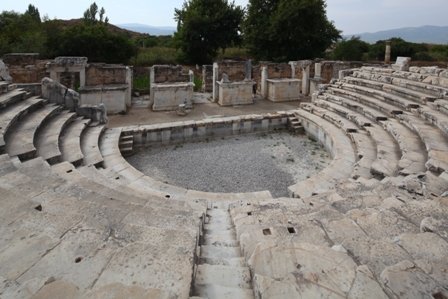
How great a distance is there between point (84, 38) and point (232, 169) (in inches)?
623

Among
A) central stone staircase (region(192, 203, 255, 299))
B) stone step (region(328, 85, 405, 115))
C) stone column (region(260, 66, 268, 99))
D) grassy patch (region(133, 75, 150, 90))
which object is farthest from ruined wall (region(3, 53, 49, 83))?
central stone staircase (region(192, 203, 255, 299))

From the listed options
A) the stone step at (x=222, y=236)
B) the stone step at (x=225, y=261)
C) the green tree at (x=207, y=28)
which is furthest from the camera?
the green tree at (x=207, y=28)

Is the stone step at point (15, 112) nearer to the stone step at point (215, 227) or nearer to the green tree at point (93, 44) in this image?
the stone step at point (215, 227)

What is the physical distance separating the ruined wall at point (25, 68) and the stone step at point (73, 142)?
18.6 feet

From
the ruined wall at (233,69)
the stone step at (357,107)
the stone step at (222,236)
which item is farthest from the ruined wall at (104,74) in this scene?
the stone step at (222,236)

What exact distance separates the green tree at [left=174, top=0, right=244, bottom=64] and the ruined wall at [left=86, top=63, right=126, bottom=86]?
29.4ft

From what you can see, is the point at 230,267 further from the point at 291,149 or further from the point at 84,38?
the point at 84,38

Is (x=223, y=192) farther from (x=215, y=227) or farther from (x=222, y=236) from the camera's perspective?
(x=222, y=236)

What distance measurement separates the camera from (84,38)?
19.3 meters

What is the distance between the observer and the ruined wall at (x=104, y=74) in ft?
45.5

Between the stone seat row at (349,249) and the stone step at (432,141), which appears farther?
Result: the stone step at (432,141)

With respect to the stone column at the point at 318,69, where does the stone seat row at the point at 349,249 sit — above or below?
below

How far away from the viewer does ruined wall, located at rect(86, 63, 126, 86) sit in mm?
13859

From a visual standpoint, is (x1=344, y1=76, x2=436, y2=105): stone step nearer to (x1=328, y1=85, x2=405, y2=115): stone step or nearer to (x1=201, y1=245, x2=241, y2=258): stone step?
(x1=328, y1=85, x2=405, y2=115): stone step
